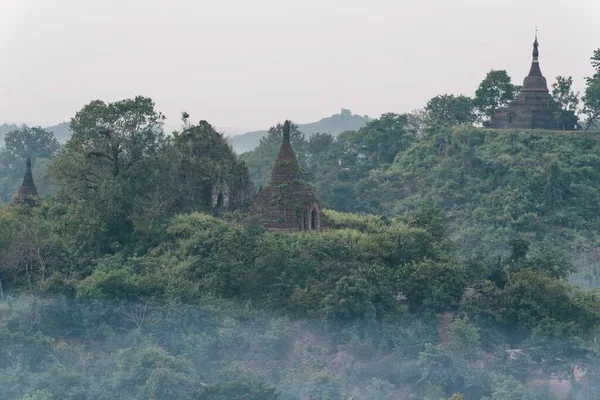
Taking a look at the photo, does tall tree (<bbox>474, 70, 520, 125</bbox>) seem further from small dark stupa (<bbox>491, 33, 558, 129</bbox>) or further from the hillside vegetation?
the hillside vegetation

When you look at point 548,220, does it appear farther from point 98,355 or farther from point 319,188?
point 98,355

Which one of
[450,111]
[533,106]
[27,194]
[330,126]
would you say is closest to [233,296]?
[27,194]

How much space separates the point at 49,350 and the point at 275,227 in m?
7.08

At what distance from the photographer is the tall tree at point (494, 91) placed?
5612 cm

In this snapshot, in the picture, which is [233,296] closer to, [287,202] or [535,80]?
[287,202]

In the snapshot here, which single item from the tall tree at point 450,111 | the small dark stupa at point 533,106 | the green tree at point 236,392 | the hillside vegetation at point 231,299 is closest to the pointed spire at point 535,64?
the small dark stupa at point 533,106

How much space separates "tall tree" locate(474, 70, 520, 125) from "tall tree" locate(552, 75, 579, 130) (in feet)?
7.79

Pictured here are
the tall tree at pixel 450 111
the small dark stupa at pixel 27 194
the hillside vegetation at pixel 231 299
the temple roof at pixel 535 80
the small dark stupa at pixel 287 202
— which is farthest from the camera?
the tall tree at pixel 450 111

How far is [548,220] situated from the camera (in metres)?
49.9

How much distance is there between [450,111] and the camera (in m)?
61.6

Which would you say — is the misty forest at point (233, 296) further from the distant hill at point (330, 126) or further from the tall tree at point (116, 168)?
the distant hill at point (330, 126)

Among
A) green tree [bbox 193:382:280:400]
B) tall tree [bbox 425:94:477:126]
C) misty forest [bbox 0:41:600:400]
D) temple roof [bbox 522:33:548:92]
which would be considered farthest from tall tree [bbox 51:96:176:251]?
tall tree [bbox 425:94:477:126]

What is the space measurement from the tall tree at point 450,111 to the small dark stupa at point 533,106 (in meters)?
4.84

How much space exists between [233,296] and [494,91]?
85.3 ft
